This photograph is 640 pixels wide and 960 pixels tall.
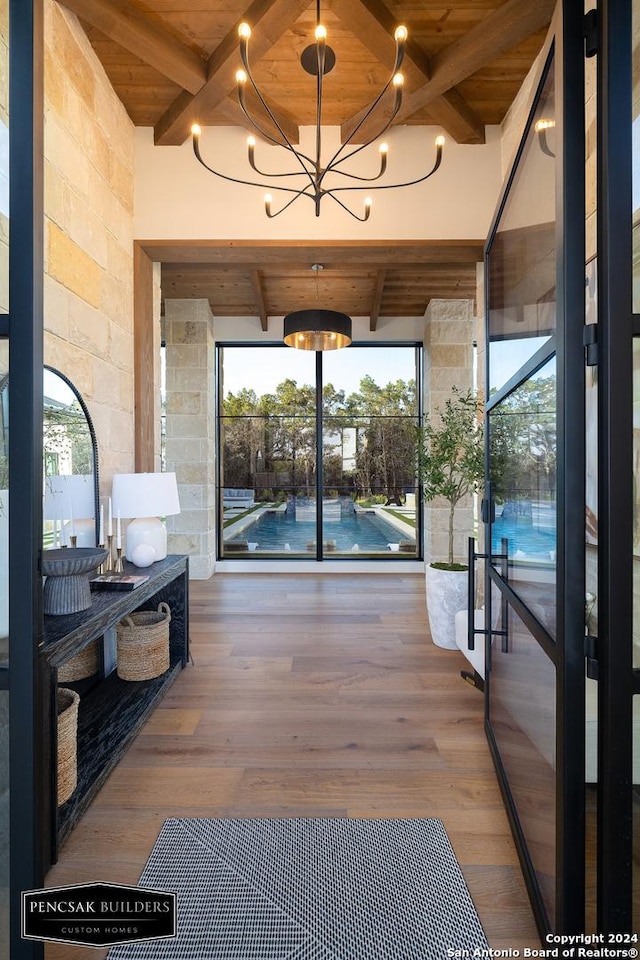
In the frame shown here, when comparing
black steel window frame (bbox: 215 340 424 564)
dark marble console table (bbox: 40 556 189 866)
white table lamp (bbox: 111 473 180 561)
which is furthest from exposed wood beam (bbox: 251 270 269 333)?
dark marble console table (bbox: 40 556 189 866)

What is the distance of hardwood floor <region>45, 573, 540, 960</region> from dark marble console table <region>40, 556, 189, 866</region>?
0.31 ft

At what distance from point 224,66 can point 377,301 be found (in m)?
2.77

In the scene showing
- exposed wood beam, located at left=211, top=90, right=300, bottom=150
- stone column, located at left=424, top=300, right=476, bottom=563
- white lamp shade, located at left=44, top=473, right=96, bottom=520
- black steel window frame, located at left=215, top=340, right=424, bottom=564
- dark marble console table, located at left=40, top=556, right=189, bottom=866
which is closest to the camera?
dark marble console table, located at left=40, top=556, right=189, bottom=866

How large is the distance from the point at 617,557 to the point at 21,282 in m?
1.43

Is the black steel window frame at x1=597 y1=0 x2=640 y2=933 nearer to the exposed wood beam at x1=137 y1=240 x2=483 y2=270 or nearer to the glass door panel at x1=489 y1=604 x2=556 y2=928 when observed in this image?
the glass door panel at x1=489 y1=604 x2=556 y2=928

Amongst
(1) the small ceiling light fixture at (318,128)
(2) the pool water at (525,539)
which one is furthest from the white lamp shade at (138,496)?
(2) the pool water at (525,539)

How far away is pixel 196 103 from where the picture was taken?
2.86 metres

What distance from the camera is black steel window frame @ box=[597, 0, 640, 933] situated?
0.91 meters

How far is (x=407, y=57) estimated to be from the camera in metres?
2.54

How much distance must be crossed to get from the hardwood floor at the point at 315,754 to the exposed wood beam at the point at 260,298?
3450mm

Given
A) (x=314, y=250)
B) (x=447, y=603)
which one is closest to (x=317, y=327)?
(x=314, y=250)

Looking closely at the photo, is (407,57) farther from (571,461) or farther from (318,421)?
(318,421)

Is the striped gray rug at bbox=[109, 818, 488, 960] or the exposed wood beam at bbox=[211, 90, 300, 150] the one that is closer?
the striped gray rug at bbox=[109, 818, 488, 960]

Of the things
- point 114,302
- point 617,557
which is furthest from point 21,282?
point 114,302
